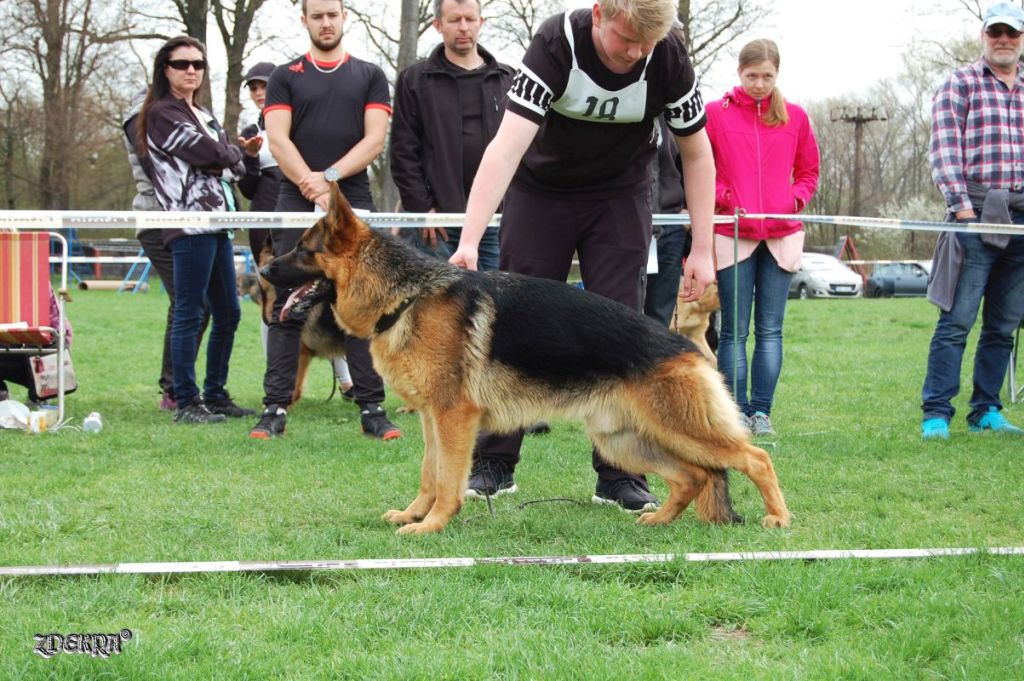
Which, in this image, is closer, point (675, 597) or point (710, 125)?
point (675, 597)

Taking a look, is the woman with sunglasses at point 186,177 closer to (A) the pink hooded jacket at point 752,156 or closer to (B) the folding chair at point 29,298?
(B) the folding chair at point 29,298

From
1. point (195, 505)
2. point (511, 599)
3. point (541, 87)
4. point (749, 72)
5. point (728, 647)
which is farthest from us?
point (749, 72)

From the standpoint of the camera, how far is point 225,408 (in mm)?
7402

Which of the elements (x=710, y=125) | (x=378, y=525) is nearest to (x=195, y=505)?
(x=378, y=525)

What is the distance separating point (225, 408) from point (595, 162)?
418 centimetres

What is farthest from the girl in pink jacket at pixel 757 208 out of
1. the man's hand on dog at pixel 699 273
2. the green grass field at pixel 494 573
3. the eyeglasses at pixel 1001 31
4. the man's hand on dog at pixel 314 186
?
the man's hand on dog at pixel 314 186

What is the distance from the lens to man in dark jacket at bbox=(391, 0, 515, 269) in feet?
21.6

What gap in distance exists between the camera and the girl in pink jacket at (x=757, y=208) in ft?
20.6

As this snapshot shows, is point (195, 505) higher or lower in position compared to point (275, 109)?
lower

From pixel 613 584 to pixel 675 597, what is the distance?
0.67 feet

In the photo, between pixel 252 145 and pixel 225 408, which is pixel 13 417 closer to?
pixel 225 408

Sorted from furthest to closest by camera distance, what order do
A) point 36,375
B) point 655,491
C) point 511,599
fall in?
point 36,375
point 655,491
point 511,599

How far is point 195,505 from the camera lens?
14.3ft

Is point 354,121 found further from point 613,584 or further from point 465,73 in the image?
point 613,584
